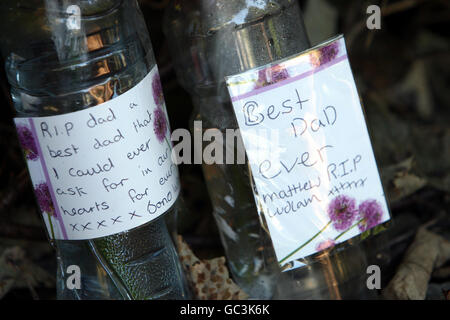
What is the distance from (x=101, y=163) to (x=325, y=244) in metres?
0.37

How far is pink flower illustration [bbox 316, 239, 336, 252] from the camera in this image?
83 cm

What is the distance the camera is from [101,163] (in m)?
0.75

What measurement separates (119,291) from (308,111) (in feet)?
1.35

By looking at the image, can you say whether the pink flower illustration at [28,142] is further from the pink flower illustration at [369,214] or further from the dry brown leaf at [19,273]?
the pink flower illustration at [369,214]

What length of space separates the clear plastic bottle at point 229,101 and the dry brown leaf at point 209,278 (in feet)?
0.20

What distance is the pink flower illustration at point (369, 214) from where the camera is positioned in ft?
2.78

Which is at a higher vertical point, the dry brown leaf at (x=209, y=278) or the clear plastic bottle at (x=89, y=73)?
the clear plastic bottle at (x=89, y=73)

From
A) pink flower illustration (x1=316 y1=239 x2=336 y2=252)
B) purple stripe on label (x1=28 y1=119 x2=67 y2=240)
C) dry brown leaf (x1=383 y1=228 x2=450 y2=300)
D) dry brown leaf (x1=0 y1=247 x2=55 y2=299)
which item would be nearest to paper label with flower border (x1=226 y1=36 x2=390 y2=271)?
pink flower illustration (x1=316 y1=239 x2=336 y2=252)

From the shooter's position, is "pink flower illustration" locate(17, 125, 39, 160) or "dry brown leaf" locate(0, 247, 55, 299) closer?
"pink flower illustration" locate(17, 125, 39, 160)

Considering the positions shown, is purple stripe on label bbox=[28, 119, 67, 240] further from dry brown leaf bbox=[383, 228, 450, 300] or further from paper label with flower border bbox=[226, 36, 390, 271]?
dry brown leaf bbox=[383, 228, 450, 300]

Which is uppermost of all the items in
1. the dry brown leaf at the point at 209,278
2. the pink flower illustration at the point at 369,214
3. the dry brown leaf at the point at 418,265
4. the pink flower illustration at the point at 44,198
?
the pink flower illustration at the point at 44,198

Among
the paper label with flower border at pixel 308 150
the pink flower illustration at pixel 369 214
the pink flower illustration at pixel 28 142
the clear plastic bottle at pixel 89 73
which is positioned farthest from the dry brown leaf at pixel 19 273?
the pink flower illustration at pixel 369 214

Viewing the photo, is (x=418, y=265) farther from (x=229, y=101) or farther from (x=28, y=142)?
(x=28, y=142)
